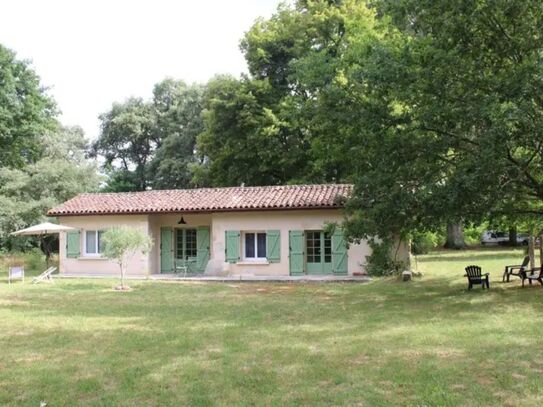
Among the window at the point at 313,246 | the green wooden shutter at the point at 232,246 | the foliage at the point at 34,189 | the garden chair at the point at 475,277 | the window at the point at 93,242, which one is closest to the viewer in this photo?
the garden chair at the point at 475,277

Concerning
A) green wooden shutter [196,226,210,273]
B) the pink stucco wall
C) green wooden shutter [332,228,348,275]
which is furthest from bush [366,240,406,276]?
green wooden shutter [196,226,210,273]

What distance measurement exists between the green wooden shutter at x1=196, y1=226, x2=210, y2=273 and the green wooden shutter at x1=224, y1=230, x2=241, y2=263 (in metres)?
1.60

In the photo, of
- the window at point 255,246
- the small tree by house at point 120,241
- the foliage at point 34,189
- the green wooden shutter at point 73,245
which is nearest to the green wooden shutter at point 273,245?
the window at point 255,246

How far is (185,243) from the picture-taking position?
2333cm

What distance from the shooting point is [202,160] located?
134 ft

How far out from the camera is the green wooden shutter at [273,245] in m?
21.0

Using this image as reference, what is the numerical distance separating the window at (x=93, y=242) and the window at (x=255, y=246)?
6.18 meters

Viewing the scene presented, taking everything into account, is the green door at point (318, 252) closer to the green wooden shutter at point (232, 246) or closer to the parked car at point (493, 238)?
the green wooden shutter at point (232, 246)

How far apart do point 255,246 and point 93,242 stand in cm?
693

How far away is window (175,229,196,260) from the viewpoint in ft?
76.2

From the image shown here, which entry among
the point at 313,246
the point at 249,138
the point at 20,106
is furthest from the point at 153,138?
the point at 313,246

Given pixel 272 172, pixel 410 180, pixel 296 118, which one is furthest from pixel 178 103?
pixel 410 180

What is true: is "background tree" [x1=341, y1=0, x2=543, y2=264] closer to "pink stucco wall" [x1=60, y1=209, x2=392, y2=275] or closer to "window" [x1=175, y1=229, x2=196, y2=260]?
"pink stucco wall" [x1=60, y1=209, x2=392, y2=275]

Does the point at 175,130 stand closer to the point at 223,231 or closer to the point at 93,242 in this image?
the point at 93,242
